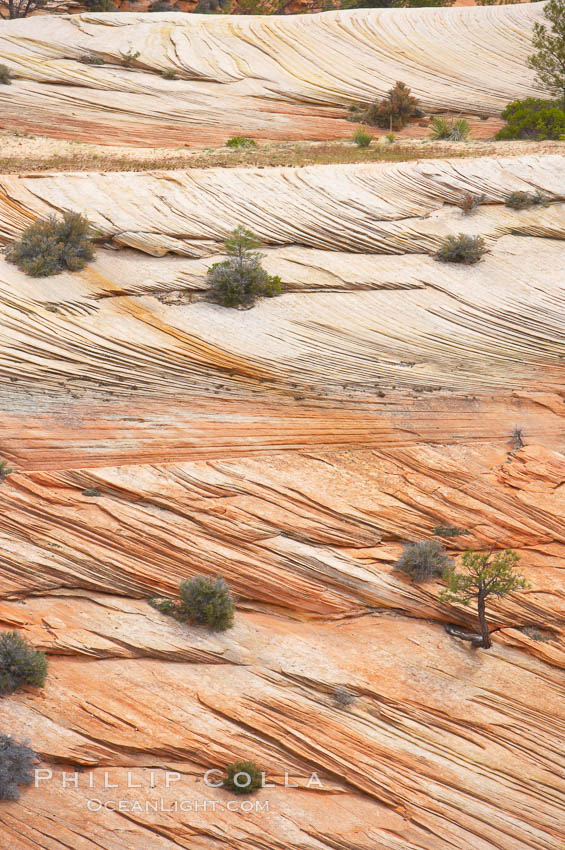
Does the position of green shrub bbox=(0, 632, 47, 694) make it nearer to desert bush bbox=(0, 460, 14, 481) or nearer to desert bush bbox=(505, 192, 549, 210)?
desert bush bbox=(0, 460, 14, 481)

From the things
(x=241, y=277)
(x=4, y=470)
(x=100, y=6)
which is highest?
(x=100, y=6)

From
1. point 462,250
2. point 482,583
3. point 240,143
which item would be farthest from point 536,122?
point 482,583

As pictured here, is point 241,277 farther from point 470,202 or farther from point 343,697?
point 343,697

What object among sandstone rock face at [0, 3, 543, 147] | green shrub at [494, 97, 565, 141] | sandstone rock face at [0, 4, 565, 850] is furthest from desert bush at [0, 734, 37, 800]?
green shrub at [494, 97, 565, 141]

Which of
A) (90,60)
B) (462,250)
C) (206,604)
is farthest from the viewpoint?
(90,60)

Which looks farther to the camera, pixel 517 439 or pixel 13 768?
pixel 517 439

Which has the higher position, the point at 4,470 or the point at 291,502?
the point at 4,470

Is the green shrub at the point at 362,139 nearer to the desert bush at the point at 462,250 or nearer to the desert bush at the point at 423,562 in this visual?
the desert bush at the point at 462,250
